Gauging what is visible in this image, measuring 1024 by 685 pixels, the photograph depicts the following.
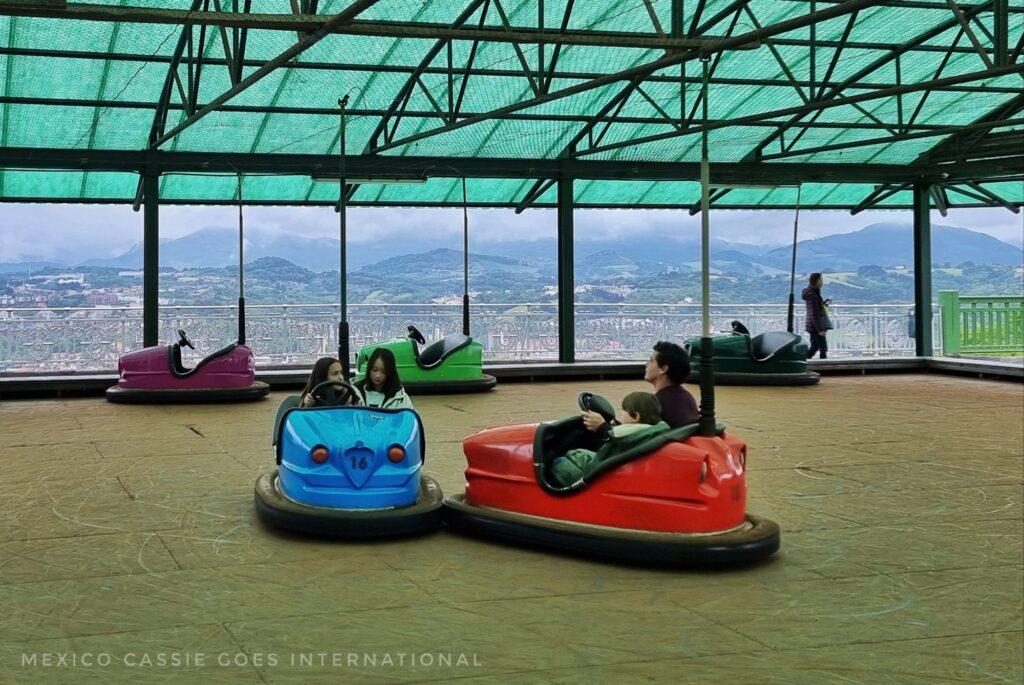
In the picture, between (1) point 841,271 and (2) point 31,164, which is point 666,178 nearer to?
(2) point 31,164

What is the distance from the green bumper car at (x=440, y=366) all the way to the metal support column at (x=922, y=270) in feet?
19.7

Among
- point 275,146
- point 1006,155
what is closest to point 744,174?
point 1006,155

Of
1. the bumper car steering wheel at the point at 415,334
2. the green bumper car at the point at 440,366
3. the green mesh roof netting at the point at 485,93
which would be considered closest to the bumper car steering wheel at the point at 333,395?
the green mesh roof netting at the point at 485,93

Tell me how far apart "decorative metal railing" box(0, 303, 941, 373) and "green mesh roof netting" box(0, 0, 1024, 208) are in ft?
4.53

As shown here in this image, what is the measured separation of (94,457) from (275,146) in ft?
19.0

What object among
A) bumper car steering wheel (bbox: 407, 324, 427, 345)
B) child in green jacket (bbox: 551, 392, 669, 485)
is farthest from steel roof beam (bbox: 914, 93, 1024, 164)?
child in green jacket (bbox: 551, 392, 669, 485)

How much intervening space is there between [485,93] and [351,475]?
290 inches

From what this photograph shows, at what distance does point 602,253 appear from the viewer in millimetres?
31797

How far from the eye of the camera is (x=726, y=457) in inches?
144

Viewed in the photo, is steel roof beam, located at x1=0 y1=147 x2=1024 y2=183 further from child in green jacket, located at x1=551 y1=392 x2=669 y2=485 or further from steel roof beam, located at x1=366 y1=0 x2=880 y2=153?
child in green jacket, located at x1=551 y1=392 x2=669 y2=485

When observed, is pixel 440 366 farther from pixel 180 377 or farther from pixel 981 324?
pixel 981 324

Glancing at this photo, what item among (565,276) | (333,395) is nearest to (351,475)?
(333,395)

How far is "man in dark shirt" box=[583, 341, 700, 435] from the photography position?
3957mm

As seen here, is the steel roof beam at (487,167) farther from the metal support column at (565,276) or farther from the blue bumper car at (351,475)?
the blue bumper car at (351,475)
